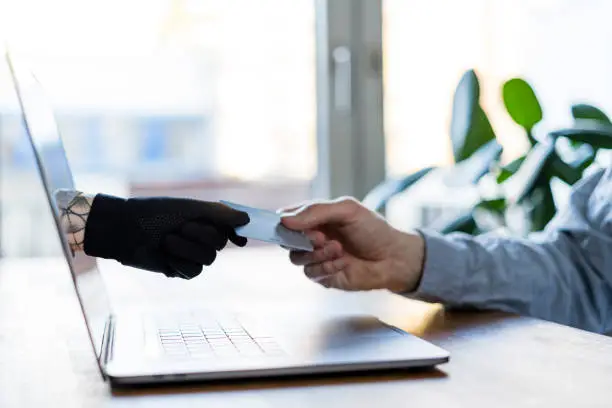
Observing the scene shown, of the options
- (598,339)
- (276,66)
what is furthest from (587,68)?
(598,339)

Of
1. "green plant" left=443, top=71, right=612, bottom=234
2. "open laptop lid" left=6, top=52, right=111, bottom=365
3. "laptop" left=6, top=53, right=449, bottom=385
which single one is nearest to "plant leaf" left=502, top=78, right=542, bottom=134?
"green plant" left=443, top=71, right=612, bottom=234

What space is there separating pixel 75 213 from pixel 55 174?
0.05 meters

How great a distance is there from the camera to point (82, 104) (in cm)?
399

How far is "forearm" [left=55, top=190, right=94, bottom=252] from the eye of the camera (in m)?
0.76

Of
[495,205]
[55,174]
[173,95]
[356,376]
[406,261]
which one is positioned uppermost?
[55,174]

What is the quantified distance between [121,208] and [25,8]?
5.82ft

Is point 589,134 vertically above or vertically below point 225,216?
below

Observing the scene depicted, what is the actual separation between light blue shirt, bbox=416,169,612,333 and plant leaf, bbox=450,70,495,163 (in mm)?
527

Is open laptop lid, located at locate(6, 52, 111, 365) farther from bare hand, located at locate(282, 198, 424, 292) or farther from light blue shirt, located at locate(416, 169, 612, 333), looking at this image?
light blue shirt, located at locate(416, 169, 612, 333)

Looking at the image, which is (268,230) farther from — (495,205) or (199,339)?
(495,205)

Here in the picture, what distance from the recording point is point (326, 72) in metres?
2.29

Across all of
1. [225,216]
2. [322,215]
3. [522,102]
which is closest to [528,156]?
[522,102]

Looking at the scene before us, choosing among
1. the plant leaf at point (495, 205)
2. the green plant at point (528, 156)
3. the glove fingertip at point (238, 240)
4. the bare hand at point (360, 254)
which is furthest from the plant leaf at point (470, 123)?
the glove fingertip at point (238, 240)

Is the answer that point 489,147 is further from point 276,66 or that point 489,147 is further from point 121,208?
point 276,66
